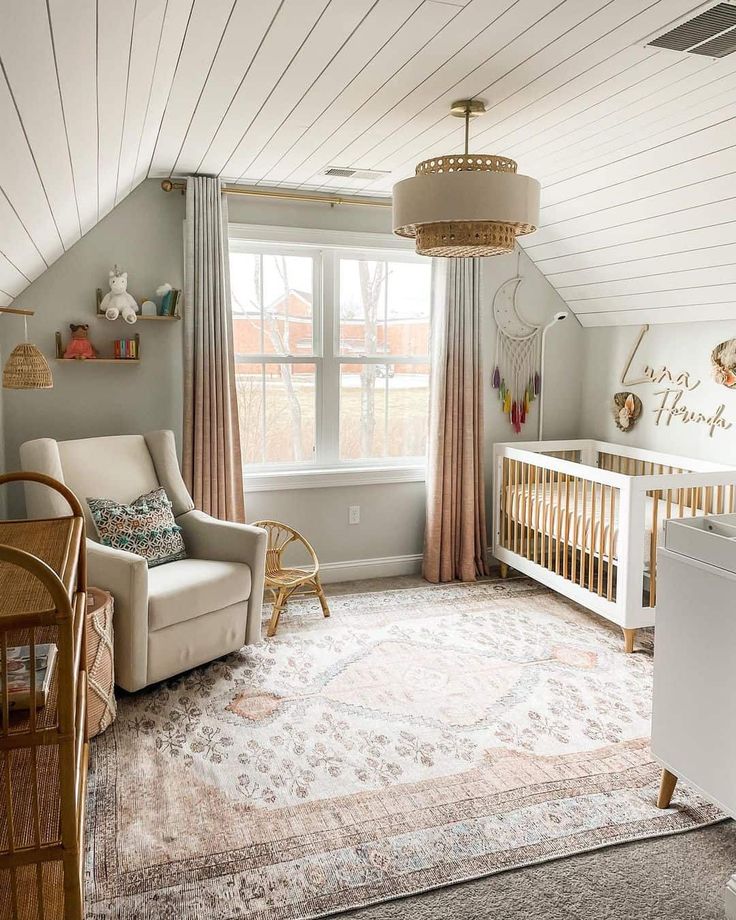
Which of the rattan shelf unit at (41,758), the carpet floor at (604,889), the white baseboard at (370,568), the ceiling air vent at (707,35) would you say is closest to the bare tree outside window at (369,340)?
the white baseboard at (370,568)

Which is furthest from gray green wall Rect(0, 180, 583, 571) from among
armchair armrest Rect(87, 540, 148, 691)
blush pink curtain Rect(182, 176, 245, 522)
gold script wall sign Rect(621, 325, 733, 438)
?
armchair armrest Rect(87, 540, 148, 691)

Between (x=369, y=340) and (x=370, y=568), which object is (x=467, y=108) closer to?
(x=369, y=340)

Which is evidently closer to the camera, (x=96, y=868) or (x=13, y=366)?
(x=96, y=868)

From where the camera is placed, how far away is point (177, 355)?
13.0 feet

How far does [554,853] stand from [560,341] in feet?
11.0

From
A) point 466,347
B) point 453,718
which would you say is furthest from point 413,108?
point 453,718

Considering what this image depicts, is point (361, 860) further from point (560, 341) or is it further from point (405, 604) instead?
point (560, 341)

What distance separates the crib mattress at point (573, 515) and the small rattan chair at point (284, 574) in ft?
3.86

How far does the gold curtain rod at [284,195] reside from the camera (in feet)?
12.5

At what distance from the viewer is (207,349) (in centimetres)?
384

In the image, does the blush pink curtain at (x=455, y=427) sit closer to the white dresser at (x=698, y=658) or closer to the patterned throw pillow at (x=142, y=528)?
the patterned throw pillow at (x=142, y=528)

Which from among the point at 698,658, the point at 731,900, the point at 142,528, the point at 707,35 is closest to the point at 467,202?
the point at 707,35

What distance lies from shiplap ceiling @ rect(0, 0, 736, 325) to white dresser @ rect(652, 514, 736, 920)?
139 centimetres

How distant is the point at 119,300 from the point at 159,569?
1368mm
